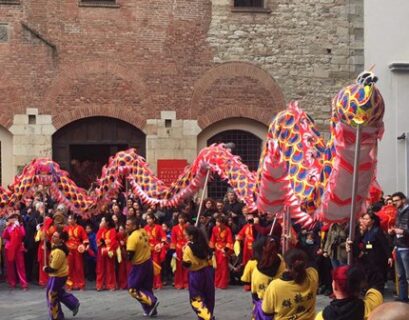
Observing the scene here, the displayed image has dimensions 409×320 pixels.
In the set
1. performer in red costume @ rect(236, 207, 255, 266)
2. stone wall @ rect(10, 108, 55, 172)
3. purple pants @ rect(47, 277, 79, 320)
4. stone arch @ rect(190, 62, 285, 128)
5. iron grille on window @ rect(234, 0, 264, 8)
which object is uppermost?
iron grille on window @ rect(234, 0, 264, 8)

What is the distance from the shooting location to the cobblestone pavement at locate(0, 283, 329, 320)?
13.7 meters

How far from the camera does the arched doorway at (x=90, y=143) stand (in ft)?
77.2

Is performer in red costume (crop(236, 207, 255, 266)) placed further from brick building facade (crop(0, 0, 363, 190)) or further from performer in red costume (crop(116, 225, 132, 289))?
brick building facade (crop(0, 0, 363, 190))

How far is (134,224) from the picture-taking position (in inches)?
543

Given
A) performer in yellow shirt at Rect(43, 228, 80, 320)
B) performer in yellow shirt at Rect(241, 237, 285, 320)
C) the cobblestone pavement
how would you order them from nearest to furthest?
performer in yellow shirt at Rect(241, 237, 285, 320), performer in yellow shirt at Rect(43, 228, 80, 320), the cobblestone pavement

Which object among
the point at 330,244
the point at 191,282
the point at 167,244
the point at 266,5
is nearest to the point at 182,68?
the point at 266,5

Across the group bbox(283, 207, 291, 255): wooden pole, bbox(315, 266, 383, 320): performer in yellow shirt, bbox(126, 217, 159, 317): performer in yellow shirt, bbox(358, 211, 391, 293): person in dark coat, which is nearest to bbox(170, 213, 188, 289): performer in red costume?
bbox(126, 217, 159, 317): performer in yellow shirt

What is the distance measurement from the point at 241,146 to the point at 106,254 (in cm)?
816

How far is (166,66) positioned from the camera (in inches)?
938

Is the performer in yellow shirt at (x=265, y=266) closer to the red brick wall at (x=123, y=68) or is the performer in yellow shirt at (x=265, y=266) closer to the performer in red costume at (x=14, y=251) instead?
the performer in red costume at (x=14, y=251)

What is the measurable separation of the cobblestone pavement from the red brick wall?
7129 millimetres

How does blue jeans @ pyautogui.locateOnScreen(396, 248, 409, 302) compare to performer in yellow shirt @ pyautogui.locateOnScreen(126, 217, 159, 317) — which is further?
blue jeans @ pyautogui.locateOnScreen(396, 248, 409, 302)

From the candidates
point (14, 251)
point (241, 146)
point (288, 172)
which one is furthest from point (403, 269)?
point (241, 146)

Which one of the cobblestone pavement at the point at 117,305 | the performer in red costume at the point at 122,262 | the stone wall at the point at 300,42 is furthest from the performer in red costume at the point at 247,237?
the stone wall at the point at 300,42
